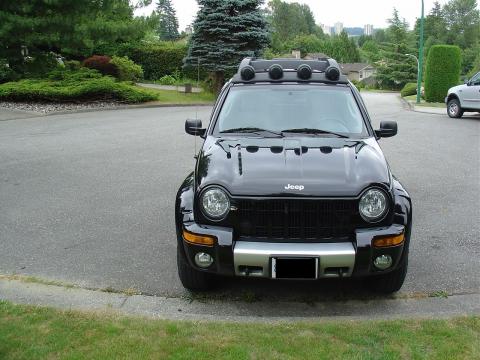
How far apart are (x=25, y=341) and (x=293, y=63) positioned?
387 centimetres

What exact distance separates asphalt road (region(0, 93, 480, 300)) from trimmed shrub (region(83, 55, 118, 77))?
16.5 metres

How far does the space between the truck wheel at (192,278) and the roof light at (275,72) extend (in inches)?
84.9

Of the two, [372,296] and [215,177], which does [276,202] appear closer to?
[215,177]

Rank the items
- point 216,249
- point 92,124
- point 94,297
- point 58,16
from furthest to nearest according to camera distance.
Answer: point 92,124 → point 58,16 → point 94,297 → point 216,249

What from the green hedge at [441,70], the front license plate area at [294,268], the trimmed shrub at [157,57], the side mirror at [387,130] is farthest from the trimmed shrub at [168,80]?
the front license plate area at [294,268]

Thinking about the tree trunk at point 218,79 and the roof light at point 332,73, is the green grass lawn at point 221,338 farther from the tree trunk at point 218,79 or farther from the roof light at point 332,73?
the tree trunk at point 218,79

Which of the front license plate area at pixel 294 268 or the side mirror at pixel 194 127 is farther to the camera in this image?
the side mirror at pixel 194 127

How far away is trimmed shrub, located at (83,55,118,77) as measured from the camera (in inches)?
1156

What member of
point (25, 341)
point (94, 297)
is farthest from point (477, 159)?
point (25, 341)

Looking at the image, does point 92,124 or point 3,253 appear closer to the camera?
point 3,253

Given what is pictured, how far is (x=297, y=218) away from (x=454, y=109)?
16464 mm

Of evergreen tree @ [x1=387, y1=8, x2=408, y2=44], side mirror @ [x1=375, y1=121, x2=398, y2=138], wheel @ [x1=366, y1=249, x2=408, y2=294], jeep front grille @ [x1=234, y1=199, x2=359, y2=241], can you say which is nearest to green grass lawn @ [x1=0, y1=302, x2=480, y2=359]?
wheel @ [x1=366, y1=249, x2=408, y2=294]

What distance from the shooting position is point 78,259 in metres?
5.13

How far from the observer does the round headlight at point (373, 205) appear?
384 centimetres
